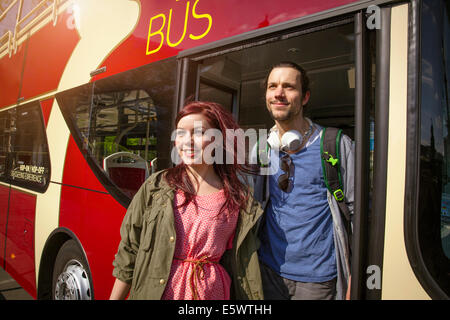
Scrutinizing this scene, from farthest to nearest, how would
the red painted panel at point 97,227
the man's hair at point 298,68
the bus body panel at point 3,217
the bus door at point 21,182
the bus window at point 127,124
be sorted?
the bus body panel at point 3,217
the bus door at point 21,182
the red painted panel at point 97,227
the bus window at point 127,124
the man's hair at point 298,68

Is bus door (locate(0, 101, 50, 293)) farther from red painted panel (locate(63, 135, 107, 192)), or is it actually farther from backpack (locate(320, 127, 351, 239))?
backpack (locate(320, 127, 351, 239))

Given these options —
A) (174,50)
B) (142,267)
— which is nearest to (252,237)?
(142,267)

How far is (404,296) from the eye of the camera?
1123 millimetres

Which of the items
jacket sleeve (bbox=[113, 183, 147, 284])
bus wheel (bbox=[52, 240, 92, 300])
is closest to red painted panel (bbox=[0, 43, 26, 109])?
bus wheel (bbox=[52, 240, 92, 300])

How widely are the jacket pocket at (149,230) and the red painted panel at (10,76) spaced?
3.40m

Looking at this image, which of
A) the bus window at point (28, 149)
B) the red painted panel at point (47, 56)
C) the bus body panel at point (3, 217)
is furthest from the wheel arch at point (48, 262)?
the red painted panel at point (47, 56)

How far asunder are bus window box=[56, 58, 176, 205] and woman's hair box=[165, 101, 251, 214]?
1.63 ft

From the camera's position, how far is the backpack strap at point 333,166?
142 centimetres

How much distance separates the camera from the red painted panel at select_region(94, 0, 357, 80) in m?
1.51

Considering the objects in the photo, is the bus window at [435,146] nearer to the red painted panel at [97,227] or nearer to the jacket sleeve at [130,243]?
the jacket sleeve at [130,243]

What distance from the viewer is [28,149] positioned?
3.40 meters

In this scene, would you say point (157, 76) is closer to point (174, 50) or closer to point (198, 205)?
point (174, 50)

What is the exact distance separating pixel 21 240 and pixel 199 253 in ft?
9.56
